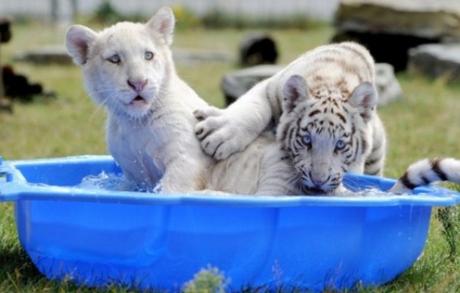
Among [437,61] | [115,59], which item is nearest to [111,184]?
[115,59]

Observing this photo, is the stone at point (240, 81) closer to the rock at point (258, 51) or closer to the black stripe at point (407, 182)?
the rock at point (258, 51)

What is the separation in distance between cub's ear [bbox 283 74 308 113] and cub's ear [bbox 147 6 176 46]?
68 centimetres

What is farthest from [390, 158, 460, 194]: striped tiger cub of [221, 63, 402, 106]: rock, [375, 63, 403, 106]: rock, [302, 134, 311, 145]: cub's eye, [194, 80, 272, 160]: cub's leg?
[375, 63, 403, 106]: rock

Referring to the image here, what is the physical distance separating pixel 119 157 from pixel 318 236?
4.31ft

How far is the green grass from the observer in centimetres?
457

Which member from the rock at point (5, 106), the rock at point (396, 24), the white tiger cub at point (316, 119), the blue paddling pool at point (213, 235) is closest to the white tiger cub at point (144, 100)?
the white tiger cub at point (316, 119)

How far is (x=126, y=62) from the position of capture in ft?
15.7

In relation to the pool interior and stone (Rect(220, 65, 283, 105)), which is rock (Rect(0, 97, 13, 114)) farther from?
the pool interior

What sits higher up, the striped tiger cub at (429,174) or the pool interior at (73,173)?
the striped tiger cub at (429,174)

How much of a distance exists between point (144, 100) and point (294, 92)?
2.20 ft

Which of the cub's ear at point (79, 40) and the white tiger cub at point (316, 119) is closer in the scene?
the white tiger cub at point (316, 119)

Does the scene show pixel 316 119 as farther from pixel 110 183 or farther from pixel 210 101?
pixel 210 101

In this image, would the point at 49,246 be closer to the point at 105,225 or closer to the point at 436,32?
the point at 105,225

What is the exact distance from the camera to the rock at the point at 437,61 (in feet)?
41.0
